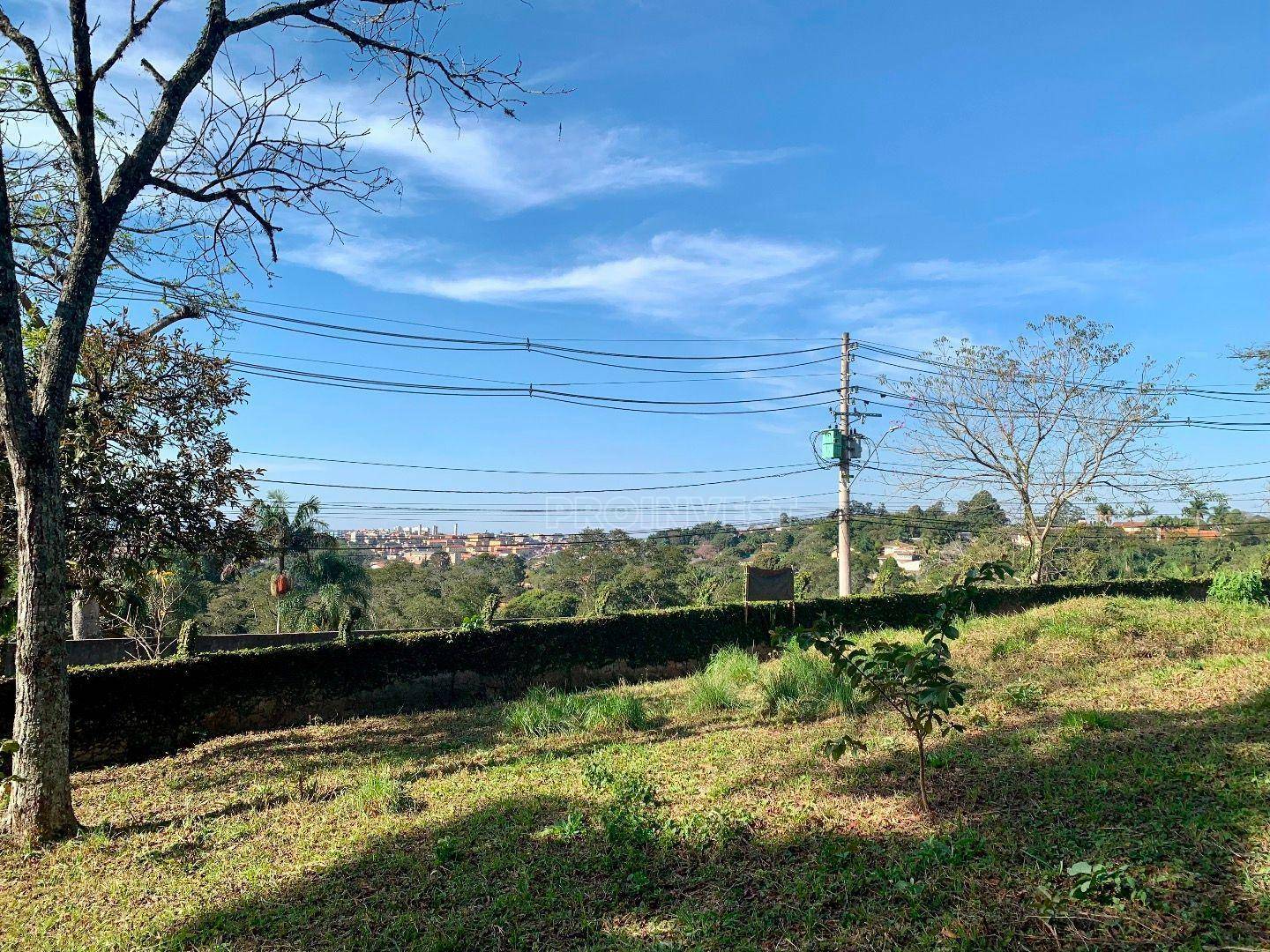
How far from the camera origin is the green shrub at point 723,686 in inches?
316

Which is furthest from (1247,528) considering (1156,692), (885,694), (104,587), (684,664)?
(104,587)

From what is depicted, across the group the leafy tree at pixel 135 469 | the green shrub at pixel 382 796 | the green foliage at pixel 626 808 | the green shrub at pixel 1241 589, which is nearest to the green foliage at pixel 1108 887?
the green foliage at pixel 626 808

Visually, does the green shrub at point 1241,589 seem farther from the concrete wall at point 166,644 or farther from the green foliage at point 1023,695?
the concrete wall at point 166,644

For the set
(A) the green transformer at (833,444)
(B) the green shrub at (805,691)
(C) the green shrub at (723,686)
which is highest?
(A) the green transformer at (833,444)

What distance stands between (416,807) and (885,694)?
133 inches

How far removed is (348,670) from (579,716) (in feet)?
14.4

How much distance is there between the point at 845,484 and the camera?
2216 centimetres

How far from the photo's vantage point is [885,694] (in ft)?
13.8

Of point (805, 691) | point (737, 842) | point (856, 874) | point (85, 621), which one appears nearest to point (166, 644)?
point (85, 621)

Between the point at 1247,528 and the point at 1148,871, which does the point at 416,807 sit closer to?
the point at 1148,871

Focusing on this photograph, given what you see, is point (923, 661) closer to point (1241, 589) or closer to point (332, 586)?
point (1241, 589)

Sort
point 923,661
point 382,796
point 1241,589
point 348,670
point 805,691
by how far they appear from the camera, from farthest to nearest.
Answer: point 1241,589
point 348,670
point 805,691
point 382,796
point 923,661

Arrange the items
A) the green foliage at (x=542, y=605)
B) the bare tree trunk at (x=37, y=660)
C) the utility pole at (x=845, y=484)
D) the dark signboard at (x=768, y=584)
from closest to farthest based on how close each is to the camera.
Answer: the bare tree trunk at (x=37, y=660)
the dark signboard at (x=768, y=584)
the utility pole at (x=845, y=484)
the green foliage at (x=542, y=605)

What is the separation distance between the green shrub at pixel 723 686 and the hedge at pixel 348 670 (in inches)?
84.2
